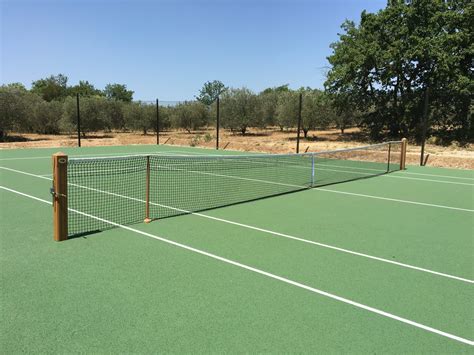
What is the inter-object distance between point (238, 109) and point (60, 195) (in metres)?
31.2

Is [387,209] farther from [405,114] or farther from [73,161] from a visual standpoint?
[405,114]

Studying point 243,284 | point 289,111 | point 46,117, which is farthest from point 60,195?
point 46,117

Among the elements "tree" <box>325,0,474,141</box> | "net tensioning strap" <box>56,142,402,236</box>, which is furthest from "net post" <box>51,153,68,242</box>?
"tree" <box>325,0,474,141</box>

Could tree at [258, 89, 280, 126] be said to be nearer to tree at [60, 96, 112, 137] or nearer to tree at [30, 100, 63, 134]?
tree at [60, 96, 112, 137]

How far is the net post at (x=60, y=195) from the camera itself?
19.7ft

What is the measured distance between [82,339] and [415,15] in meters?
28.0

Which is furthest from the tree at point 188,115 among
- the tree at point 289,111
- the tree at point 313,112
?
the tree at point 313,112

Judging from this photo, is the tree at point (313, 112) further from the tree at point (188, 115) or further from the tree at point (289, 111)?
the tree at point (188, 115)

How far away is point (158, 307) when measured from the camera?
410cm

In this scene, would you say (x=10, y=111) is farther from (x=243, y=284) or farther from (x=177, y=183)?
(x=243, y=284)

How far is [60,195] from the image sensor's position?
238 inches

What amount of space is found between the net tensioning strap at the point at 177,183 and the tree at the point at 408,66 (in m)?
8.66

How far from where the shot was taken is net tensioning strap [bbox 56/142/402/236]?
26.4 feet

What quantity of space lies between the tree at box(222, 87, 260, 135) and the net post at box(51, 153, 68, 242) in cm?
3085
